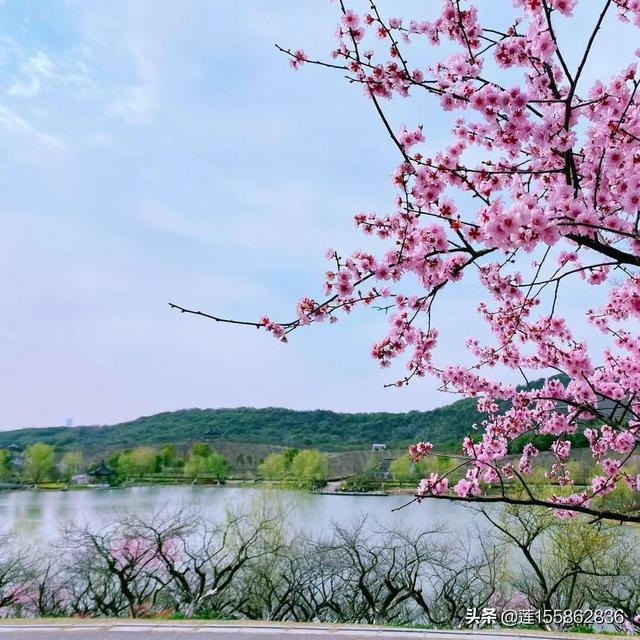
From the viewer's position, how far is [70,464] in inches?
1400

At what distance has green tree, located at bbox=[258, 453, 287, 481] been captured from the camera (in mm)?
29953

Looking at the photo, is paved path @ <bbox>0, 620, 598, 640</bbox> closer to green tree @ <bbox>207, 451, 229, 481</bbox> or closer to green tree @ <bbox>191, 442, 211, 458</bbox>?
green tree @ <bbox>207, 451, 229, 481</bbox>

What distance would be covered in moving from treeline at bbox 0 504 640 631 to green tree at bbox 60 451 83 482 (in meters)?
23.0

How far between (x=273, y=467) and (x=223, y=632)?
1003 inches

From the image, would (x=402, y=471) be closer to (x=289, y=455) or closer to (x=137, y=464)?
(x=289, y=455)

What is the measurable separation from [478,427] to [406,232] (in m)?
2.44

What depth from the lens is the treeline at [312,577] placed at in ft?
35.9

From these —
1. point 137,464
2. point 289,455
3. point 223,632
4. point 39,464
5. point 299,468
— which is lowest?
point 223,632

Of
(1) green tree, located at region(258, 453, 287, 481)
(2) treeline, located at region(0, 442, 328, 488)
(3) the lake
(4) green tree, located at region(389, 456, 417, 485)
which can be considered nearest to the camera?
(3) the lake

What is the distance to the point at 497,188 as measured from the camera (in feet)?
8.29

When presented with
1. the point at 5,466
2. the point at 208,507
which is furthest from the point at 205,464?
the point at 208,507

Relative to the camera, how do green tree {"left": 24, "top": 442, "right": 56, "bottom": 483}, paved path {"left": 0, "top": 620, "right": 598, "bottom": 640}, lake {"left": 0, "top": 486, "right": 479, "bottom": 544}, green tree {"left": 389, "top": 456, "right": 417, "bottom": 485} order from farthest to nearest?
1. green tree {"left": 24, "top": 442, "right": 56, "bottom": 483}
2. green tree {"left": 389, "top": 456, "right": 417, "bottom": 485}
3. lake {"left": 0, "top": 486, "right": 479, "bottom": 544}
4. paved path {"left": 0, "top": 620, "right": 598, "bottom": 640}

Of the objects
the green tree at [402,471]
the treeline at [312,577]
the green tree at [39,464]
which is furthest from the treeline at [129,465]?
the treeline at [312,577]

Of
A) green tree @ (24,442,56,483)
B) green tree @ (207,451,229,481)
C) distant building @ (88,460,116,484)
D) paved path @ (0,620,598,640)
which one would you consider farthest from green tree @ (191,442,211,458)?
paved path @ (0,620,598,640)
